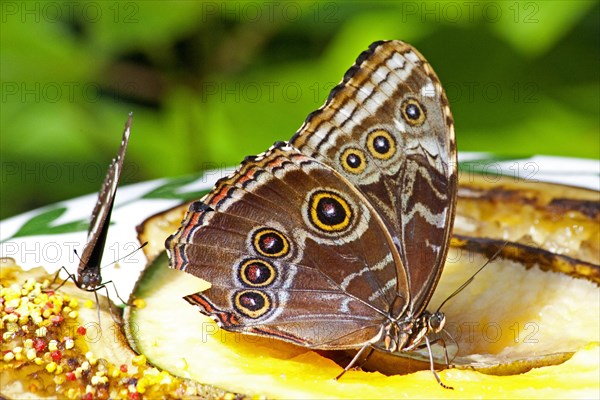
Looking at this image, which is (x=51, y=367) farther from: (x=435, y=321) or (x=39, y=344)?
(x=435, y=321)

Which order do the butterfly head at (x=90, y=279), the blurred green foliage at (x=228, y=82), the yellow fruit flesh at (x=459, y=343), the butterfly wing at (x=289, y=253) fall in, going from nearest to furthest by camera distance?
1. the yellow fruit flesh at (x=459, y=343)
2. the butterfly wing at (x=289, y=253)
3. the butterfly head at (x=90, y=279)
4. the blurred green foliage at (x=228, y=82)

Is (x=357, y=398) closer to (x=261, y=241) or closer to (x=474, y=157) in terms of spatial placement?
(x=261, y=241)

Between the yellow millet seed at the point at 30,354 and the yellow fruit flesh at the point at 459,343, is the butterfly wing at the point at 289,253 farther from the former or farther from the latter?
the yellow millet seed at the point at 30,354

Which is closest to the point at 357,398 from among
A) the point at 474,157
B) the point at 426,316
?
the point at 426,316

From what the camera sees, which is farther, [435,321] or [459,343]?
[459,343]

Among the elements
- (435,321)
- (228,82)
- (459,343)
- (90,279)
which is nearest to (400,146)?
(435,321)

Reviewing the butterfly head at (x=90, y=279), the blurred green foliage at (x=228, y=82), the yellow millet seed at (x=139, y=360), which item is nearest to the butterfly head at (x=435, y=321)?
the yellow millet seed at (x=139, y=360)
